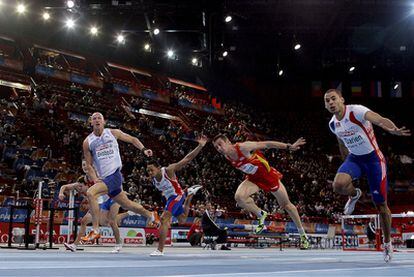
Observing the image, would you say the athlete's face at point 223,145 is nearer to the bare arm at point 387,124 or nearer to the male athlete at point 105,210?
the bare arm at point 387,124

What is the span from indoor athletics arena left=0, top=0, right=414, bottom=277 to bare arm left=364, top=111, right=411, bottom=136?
8 centimetres

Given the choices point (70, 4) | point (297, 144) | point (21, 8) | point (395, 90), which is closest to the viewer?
point (297, 144)

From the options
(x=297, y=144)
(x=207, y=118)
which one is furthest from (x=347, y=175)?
(x=207, y=118)

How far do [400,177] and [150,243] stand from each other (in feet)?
79.7

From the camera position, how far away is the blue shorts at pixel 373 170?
6828 millimetres

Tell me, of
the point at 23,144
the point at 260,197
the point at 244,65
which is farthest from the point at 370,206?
the point at 23,144

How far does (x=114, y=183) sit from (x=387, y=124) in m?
4.42

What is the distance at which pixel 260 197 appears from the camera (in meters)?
23.7

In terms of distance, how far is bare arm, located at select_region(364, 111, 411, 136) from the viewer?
6.12 meters

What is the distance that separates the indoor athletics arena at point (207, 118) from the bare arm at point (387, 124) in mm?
79

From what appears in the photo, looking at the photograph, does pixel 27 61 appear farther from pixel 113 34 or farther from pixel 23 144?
pixel 23 144

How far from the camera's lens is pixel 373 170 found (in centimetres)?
688

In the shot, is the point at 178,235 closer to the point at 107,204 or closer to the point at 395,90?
the point at 107,204

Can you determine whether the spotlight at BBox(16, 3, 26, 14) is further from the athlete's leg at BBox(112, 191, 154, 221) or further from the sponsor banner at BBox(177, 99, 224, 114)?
the athlete's leg at BBox(112, 191, 154, 221)
